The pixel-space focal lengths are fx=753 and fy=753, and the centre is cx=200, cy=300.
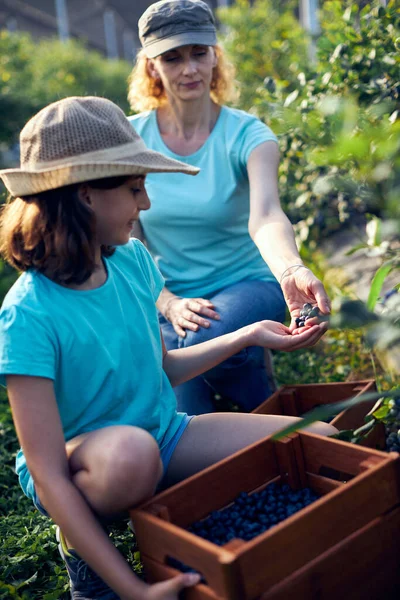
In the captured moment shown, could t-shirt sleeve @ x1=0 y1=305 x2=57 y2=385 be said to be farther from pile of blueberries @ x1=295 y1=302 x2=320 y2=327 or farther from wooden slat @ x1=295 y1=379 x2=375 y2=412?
wooden slat @ x1=295 y1=379 x2=375 y2=412

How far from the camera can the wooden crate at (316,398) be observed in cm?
220

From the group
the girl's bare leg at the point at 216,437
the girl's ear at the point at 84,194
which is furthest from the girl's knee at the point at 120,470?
the girl's ear at the point at 84,194

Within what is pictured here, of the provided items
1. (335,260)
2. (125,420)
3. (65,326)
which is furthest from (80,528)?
(335,260)

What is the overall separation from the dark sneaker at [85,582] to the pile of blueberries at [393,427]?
2.65 feet

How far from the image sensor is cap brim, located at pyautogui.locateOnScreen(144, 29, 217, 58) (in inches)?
105

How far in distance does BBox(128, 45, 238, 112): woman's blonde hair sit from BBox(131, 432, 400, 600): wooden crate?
173cm

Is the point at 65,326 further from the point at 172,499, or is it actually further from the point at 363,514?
the point at 363,514

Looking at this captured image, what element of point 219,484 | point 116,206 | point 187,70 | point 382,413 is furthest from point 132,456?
point 187,70

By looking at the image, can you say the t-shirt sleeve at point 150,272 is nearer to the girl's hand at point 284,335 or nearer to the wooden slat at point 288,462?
the girl's hand at point 284,335

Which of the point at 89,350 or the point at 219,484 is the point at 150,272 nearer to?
the point at 89,350

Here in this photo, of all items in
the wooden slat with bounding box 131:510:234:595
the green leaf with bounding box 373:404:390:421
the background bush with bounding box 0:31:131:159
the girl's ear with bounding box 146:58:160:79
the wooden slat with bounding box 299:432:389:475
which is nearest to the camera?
→ the wooden slat with bounding box 131:510:234:595

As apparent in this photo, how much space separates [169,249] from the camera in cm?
289

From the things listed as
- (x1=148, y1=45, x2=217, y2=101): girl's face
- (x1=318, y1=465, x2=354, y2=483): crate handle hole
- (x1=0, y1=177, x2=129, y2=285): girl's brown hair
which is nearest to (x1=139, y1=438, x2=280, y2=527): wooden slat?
(x1=318, y1=465, x2=354, y2=483): crate handle hole

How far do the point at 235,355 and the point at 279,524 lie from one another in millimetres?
1264
